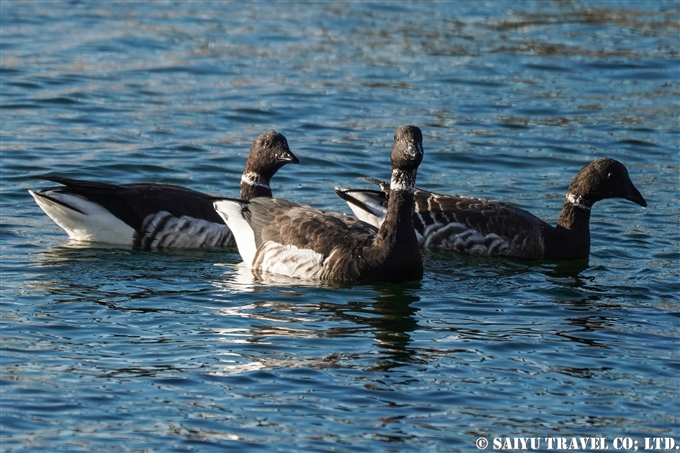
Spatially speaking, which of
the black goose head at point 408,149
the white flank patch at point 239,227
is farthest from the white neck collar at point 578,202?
the white flank patch at point 239,227

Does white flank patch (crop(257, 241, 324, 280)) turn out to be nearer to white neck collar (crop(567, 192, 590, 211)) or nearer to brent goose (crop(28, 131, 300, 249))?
brent goose (crop(28, 131, 300, 249))

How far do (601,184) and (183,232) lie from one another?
5.15 metres

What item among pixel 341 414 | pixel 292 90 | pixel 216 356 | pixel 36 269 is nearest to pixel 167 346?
pixel 216 356

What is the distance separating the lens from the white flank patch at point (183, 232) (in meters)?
13.9

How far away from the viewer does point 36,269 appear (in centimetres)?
1282

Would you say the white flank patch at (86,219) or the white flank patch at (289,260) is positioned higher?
the white flank patch at (86,219)

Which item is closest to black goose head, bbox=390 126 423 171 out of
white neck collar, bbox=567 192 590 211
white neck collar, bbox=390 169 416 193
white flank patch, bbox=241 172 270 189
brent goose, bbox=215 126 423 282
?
brent goose, bbox=215 126 423 282

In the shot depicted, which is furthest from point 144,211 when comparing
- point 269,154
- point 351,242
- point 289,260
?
point 351,242

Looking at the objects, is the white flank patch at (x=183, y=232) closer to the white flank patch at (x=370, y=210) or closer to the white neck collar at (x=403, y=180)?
the white flank patch at (x=370, y=210)

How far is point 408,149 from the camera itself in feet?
39.8

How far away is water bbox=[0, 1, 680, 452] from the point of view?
364 inches

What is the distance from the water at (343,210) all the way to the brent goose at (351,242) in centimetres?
30

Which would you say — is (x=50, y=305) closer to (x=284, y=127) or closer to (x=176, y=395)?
(x=176, y=395)

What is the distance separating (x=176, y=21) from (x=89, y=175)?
10155 millimetres
